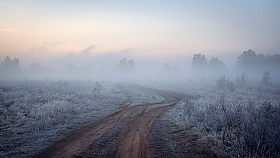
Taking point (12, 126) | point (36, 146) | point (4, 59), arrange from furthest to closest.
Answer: point (4, 59)
point (12, 126)
point (36, 146)

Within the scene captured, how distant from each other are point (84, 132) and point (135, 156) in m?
4.01

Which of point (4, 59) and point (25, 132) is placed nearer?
point (25, 132)

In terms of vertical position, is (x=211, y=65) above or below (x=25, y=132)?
above

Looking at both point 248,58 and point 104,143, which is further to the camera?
point 248,58

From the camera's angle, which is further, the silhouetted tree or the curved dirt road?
the silhouetted tree

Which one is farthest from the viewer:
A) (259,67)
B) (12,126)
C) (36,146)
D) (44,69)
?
(44,69)

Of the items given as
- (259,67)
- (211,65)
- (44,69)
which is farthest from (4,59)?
(259,67)

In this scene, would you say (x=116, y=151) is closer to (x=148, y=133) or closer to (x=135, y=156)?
(x=135, y=156)

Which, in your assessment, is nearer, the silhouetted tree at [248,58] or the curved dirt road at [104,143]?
the curved dirt road at [104,143]

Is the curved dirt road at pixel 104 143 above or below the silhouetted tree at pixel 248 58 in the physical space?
below

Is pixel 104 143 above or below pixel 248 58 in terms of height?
below

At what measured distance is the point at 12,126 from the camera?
783cm

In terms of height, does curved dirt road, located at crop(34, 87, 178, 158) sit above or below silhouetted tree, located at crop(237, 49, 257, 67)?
below

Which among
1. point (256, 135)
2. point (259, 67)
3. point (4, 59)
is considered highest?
point (4, 59)
